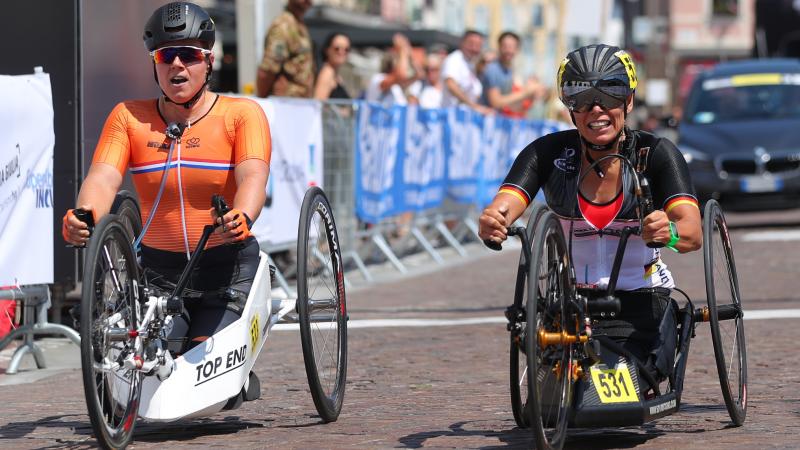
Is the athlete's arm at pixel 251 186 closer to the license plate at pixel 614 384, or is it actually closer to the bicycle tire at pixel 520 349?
the bicycle tire at pixel 520 349

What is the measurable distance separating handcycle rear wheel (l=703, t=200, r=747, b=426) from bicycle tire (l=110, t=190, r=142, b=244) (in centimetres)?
213

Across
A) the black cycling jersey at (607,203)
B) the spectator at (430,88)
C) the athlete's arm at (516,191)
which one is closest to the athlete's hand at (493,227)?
the athlete's arm at (516,191)

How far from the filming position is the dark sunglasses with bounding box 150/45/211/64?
6891 millimetres

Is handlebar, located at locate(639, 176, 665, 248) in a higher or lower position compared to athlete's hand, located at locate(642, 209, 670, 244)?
higher

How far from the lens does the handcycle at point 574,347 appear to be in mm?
5773

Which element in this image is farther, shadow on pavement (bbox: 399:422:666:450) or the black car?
the black car

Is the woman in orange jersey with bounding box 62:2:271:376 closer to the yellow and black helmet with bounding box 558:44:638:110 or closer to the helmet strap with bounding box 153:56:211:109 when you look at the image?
the helmet strap with bounding box 153:56:211:109

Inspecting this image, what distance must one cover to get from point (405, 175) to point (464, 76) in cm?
331

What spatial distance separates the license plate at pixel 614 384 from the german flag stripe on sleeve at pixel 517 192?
0.67 meters

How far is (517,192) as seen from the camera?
257 inches

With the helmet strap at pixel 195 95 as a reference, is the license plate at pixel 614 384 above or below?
below

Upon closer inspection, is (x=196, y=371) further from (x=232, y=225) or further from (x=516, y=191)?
(x=516, y=191)

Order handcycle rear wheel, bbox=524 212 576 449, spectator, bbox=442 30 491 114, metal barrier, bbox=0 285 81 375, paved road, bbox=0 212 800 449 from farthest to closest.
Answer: spectator, bbox=442 30 491 114, metal barrier, bbox=0 285 81 375, paved road, bbox=0 212 800 449, handcycle rear wheel, bbox=524 212 576 449

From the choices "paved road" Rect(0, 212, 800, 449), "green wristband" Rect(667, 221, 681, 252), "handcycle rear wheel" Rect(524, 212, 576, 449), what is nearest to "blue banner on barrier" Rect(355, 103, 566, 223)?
"paved road" Rect(0, 212, 800, 449)
